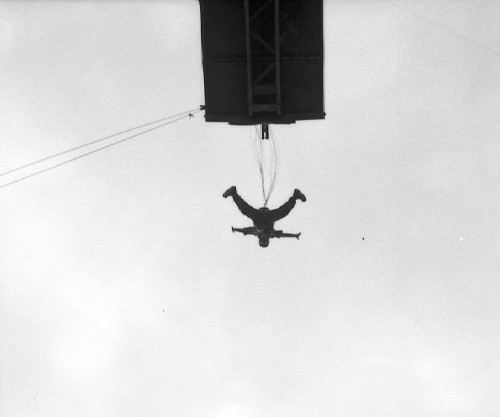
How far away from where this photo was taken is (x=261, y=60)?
7.91 metres

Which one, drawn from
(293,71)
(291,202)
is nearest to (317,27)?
(293,71)

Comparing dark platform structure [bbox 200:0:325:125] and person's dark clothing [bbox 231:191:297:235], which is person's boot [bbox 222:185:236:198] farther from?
dark platform structure [bbox 200:0:325:125]

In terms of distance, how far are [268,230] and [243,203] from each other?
3.10 ft

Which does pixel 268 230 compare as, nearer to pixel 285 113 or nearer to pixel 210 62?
pixel 285 113

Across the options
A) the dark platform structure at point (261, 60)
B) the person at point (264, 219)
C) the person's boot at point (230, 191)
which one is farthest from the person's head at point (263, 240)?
the dark platform structure at point (261, 60)

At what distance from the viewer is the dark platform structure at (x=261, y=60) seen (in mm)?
7734

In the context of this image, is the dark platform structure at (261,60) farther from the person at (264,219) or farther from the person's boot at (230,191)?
the person at (264,219)

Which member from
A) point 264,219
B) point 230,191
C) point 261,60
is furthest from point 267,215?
point 261,60

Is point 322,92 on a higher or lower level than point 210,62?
lower

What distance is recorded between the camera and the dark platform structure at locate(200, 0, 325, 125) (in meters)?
7.73

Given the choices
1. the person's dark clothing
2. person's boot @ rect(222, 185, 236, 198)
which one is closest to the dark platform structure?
person's boot @ rect(222, 185, 236, 198)

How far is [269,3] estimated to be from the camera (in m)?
7.55

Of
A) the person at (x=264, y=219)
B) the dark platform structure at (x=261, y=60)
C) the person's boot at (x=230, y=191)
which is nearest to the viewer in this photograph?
the dark platform structure at (x=261, y=60)

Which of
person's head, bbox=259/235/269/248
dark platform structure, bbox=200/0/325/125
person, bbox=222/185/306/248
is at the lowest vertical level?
person's head, bbox=259/235/269/248
